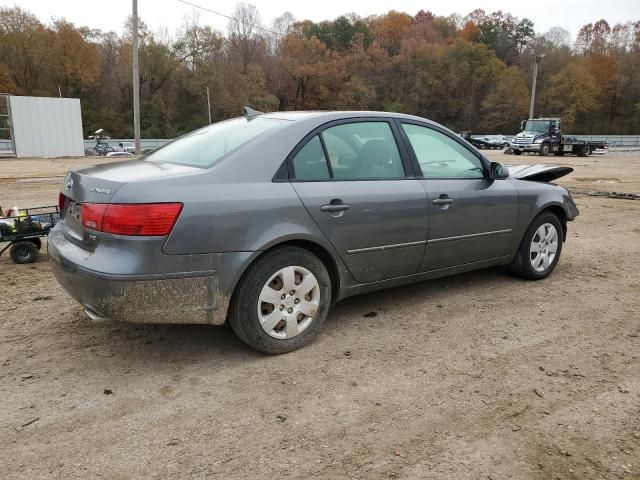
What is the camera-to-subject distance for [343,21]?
82562mm

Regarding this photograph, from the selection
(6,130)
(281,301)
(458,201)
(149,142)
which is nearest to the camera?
(281,301)

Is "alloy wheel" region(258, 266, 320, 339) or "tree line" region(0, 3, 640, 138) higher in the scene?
"tree line" region(0, 3, 640, 138)

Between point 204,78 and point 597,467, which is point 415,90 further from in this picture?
point 597,467

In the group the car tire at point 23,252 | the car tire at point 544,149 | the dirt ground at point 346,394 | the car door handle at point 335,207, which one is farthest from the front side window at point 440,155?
the car tire at point 544,149

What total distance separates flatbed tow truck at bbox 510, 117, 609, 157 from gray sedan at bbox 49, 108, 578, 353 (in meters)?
28.7

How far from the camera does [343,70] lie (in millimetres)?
74438

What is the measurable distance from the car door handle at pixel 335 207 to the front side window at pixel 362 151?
0.20 meters

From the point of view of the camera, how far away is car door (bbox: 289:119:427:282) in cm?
346

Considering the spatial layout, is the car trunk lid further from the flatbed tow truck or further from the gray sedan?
the flatbed tow truck

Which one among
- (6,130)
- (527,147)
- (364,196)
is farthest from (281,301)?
(527,147)

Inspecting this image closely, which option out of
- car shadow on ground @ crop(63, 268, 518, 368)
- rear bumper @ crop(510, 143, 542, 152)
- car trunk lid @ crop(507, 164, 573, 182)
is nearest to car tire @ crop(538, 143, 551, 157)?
rear bumper @ crop(510, 143, 542, 152)

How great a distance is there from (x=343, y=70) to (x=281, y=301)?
7519 centimetres

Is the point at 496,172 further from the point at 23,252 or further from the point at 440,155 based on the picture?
the point at 23,252

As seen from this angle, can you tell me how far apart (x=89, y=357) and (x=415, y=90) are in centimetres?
8272
